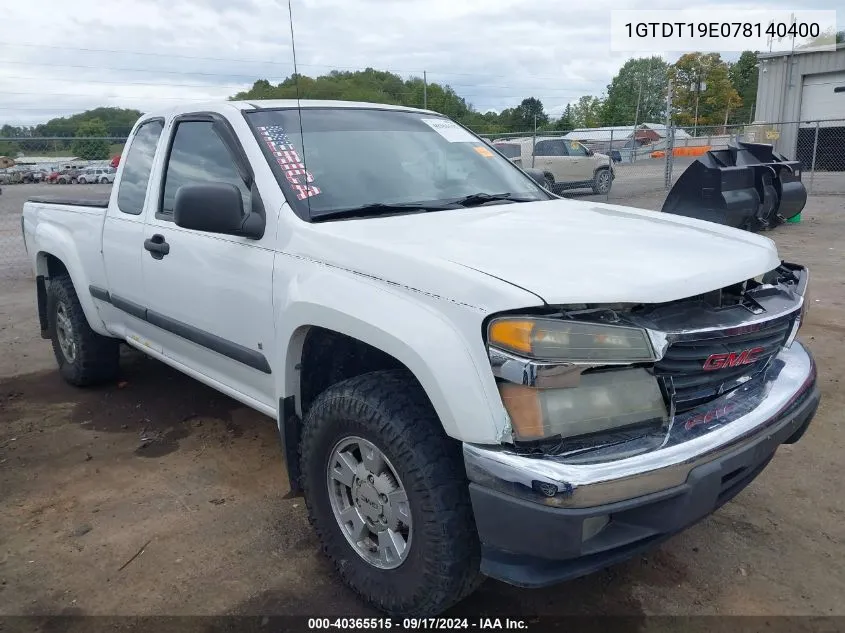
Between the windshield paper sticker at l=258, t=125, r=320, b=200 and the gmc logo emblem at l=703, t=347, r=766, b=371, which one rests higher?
the windshield paper sticker at l=258, t=125, r=320, b=200

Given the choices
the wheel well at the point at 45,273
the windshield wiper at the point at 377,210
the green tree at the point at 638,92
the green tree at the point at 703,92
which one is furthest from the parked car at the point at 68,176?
the green tree at the point at 638,92

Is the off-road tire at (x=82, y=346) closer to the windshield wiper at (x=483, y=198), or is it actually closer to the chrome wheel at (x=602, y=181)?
the windshield wiper at (x=483, y=198)

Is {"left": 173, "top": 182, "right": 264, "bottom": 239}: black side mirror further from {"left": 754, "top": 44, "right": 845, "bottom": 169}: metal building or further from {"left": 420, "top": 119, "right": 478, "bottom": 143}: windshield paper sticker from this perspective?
{"left": 754, "top": 44, "right": 845, "bottom": 169}: metal building

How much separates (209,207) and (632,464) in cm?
183

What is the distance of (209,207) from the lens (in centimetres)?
280

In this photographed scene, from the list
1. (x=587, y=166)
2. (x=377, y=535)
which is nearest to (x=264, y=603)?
(x=377, y=535)

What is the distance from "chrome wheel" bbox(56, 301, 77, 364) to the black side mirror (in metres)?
2.58

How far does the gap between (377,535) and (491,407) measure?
31.1 inches

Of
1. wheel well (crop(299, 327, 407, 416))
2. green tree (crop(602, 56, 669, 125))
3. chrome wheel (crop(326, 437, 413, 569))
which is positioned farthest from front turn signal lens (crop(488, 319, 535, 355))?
green tree (crop(602, 56, 669, 125))

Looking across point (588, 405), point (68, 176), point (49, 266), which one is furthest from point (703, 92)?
point (588, 405)

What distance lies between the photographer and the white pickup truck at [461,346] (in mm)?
2039

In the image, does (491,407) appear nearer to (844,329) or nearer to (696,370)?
(696,370)

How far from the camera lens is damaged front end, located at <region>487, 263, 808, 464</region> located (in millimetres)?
2029

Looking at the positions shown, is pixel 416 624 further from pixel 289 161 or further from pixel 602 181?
pixel 602 181
